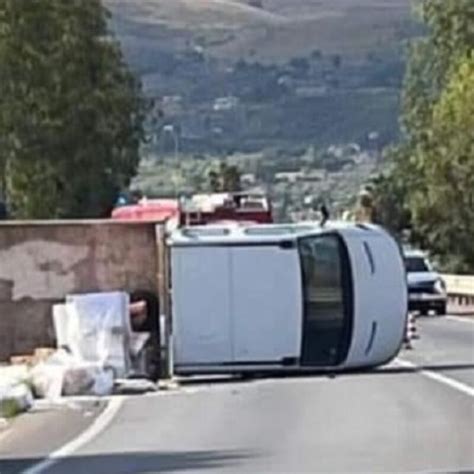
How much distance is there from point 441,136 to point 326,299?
5065 centimetres

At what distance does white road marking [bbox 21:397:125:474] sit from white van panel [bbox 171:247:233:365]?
2854 millimetres

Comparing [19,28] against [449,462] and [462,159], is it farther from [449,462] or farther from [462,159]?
[449,462]

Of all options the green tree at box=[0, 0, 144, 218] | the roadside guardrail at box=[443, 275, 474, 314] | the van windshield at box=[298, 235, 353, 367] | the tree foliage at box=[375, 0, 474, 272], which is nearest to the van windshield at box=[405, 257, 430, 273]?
the roadside guardrail at box=[443, 275, 474, 314]

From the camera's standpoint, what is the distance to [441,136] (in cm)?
8381

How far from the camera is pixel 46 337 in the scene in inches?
1433

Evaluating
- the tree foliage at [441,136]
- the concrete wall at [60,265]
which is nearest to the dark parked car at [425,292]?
the tree foliage at [441,136]

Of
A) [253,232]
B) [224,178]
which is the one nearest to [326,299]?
[253,232]

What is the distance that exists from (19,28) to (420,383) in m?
42.8

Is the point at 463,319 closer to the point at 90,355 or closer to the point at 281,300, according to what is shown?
the point at 281,300

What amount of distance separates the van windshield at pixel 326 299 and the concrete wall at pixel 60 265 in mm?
2469

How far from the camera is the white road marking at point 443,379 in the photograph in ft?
95.1

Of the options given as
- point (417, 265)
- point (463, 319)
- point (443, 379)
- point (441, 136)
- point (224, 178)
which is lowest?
point (224, 178)

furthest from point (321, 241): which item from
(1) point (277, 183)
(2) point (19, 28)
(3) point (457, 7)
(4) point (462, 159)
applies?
(1) point (277, 183)

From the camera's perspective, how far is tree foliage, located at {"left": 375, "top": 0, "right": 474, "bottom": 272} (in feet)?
271
